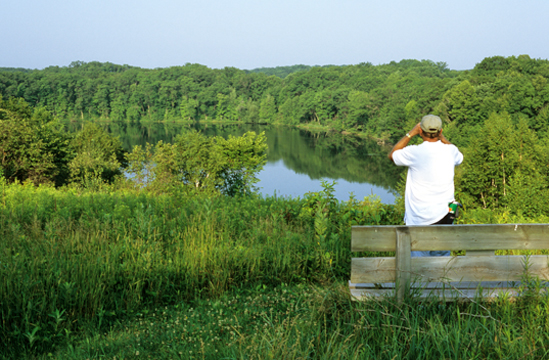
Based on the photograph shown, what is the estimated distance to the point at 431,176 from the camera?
351 cm

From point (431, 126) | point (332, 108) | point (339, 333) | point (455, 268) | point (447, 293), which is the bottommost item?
point (339, 333)

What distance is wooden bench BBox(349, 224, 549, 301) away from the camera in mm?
2920

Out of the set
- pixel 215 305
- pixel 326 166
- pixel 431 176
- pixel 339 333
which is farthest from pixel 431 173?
pixel 326 166

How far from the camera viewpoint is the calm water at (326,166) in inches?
2033

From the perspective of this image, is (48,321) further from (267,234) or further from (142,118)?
(142,118)

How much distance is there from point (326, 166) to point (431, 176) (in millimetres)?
61348

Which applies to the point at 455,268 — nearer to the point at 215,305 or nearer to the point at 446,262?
the point at 446,262

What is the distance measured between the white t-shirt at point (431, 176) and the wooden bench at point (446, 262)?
555 millimetres

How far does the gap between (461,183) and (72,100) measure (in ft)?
424

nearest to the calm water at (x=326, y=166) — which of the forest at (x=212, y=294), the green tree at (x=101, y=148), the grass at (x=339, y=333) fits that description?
the green tree at (x=101, y=148)

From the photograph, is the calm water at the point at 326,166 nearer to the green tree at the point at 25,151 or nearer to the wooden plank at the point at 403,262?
the green tree at the point at 25,151

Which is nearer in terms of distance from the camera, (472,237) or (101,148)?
(472,237)

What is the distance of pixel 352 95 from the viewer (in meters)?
100

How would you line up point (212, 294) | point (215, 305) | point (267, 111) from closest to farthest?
point (215, 305)
point (212, 294)
point (267, 111)
